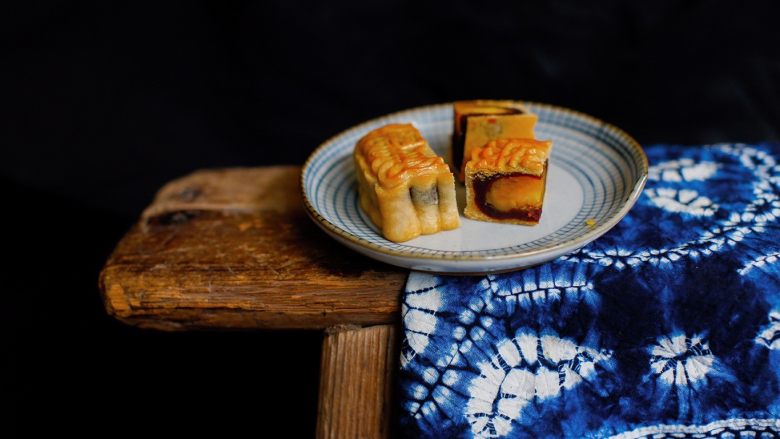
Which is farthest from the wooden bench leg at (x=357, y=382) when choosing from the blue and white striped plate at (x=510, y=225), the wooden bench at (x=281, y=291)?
the blue and white striped plate at (x=510, y=225)

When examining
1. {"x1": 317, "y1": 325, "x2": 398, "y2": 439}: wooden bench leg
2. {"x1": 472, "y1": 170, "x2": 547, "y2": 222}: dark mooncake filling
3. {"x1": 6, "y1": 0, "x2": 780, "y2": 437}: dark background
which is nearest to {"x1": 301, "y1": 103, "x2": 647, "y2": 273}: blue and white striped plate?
{"x1": 472, "y1": 170, "x2": 547, "y2": 222}: dark mooncake filling

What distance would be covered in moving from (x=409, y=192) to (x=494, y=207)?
0.14m

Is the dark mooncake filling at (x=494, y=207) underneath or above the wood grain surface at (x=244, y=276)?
above

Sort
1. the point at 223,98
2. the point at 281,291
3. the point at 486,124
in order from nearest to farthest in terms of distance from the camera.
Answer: the point at 281,291
the point at 486,124
the point at 223,98

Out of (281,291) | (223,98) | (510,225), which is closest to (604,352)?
A: (510,225)

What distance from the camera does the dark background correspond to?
5.60 feet

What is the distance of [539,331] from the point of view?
95 centimetres

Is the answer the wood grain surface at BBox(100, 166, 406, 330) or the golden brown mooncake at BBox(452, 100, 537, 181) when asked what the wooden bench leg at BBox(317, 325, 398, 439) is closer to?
the wood grain surface at BBox(100, 166, 406, 330)

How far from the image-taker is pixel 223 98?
2084mm

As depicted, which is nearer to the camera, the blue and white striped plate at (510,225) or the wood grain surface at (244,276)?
the blue and white striped plate at (510,225)

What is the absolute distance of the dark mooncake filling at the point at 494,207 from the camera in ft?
3.42

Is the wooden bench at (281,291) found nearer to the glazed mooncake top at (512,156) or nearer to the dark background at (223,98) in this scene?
the glazed mooncake top at (512,156)

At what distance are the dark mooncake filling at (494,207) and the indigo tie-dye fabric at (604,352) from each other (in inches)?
4.6

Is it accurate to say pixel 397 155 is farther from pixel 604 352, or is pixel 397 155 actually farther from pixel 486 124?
pixel 604 352
